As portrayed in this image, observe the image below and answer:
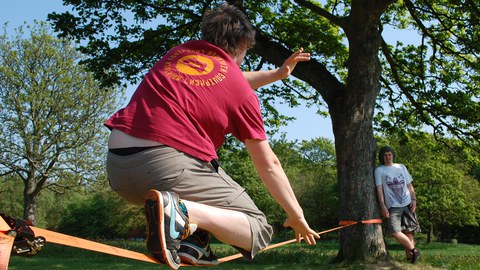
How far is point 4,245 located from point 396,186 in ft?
26.7

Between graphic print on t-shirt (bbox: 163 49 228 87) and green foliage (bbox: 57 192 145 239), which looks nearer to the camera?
graphic print on t-shirt (bbox: 163 49 228 87)

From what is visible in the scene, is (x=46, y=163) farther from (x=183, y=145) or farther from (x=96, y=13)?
(x=183, y=145)

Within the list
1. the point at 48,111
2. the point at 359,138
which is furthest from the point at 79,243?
the point at 48,111

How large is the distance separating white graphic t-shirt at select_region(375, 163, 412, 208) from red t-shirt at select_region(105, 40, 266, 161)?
22.7 ft

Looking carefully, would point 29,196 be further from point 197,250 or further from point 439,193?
point 197,250

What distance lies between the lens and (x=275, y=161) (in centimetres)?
284

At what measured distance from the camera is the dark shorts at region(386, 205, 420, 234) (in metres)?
9.08

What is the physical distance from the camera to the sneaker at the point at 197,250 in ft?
8.69

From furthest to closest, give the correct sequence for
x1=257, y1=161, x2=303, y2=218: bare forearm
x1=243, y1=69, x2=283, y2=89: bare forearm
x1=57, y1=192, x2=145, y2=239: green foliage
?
1. x1=57, y1=192, x2=145, y2=239: green foliage
2. x1=243, y1=69, x2=283, y2=89: bare forearm
3. x1=257, y1=161, x2=303, y2=218: bare forearm

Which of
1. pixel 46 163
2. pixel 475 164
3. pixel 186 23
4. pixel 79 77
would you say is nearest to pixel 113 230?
pixel 46 163

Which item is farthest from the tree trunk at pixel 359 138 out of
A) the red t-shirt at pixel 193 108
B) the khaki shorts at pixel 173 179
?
the red t-shirt at pixel 193 108

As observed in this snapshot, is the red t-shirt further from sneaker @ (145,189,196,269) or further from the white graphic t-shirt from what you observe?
the white graphic t-shirt

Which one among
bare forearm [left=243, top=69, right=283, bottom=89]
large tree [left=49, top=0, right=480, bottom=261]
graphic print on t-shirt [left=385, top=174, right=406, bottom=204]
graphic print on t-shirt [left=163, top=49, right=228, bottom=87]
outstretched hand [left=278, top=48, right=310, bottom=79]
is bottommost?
graphic print on t-shirt [left=385, top=174, right=406, bottom=204]

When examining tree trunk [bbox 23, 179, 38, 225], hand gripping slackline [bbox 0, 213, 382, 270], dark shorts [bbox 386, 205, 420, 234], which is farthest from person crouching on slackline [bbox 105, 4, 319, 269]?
tree trunk [bbox 23, 179, 38, 225]
